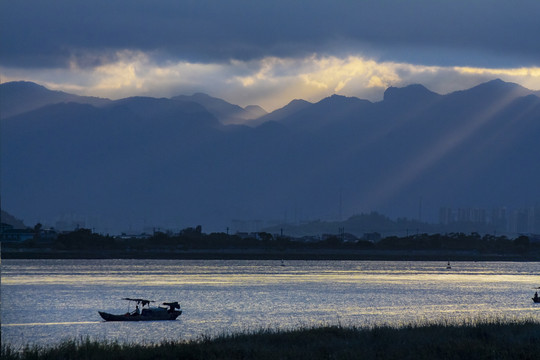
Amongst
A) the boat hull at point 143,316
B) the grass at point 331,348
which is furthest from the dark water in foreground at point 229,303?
the grass at point 331,348

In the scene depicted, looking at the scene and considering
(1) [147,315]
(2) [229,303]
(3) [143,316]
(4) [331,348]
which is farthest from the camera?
(2) [229,303]

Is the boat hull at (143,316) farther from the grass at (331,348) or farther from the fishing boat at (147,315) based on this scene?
the grass at (331,348)

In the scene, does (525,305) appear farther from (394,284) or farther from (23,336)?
(23,336)

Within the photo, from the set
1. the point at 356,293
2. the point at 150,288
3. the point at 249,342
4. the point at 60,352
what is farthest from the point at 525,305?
the point at 60,352

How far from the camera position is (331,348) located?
39.4 meters

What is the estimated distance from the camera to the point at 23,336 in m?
62.9

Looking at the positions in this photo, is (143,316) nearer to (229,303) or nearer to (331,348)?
(229,303)

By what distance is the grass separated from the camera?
37094 millimetres

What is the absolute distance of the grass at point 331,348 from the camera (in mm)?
37094

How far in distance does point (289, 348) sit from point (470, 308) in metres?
56.4

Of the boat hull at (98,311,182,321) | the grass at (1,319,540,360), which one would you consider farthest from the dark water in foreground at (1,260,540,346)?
the grass at (1,319,540,360)

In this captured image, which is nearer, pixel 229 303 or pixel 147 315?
pixel 147 315

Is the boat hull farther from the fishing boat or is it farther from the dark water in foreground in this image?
the dark water in foreground

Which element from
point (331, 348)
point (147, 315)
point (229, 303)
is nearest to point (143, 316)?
point (147, 315)
